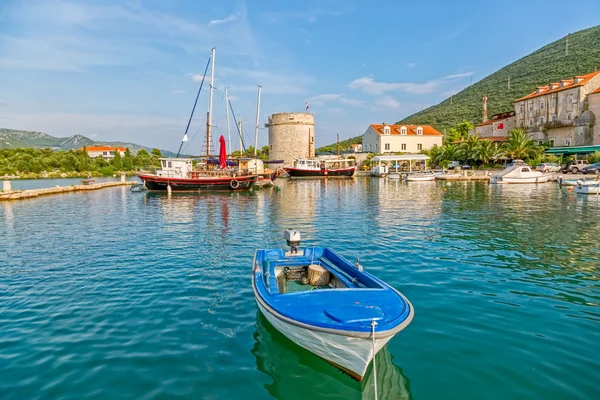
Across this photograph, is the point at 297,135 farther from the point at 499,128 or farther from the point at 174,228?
the point at 174,228

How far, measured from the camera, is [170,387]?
528 centimetres

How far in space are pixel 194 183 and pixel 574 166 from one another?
1660 inches

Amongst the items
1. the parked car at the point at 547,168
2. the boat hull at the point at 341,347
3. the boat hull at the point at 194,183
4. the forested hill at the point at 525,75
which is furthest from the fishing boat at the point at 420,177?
the forested hill at the point at 525,75

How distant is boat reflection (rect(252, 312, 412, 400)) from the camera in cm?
504

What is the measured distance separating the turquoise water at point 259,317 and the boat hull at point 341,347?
0.32 m

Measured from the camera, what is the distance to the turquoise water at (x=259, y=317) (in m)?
5.34

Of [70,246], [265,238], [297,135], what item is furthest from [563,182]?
[297,135]

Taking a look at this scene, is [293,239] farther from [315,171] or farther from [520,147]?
[315,171]

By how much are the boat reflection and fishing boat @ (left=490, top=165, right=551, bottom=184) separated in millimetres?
38587

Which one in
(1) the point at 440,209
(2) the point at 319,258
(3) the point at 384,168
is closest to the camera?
(2) the point at 319,258

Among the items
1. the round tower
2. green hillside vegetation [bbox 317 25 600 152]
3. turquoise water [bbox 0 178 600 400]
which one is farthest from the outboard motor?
green hillside vegetation [bbox 317 25 600 152]

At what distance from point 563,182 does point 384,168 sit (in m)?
27.1

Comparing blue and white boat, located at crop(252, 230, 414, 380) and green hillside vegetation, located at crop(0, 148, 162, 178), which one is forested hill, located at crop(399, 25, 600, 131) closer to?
green hillside vegetation, located at crop(0, 148, 162, 178)

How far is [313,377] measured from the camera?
5410 millimetres
